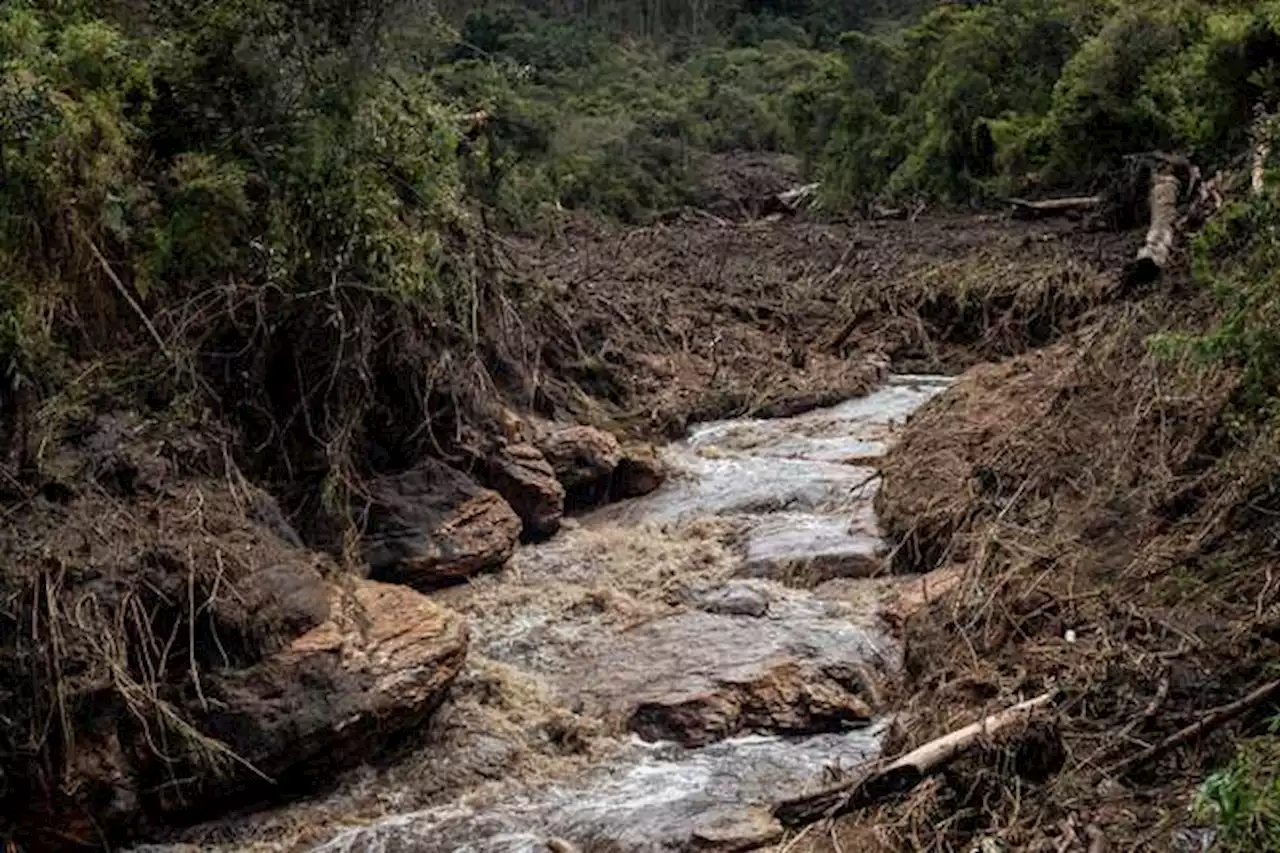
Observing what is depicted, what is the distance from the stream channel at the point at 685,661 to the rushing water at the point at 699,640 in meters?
0.01

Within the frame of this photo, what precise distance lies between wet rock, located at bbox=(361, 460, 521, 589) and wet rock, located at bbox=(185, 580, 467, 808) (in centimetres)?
129

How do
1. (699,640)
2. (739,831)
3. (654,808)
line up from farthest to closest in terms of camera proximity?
(699,640) → (654,808) → (739,831)

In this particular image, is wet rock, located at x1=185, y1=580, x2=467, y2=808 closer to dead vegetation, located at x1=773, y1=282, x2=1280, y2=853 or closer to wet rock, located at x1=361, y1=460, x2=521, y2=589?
wet rock, located at x1=361, y1=460, x2=521, y2=589

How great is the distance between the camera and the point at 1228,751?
15.0ft

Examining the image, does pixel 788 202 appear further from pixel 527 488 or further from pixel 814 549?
pixel 814 549

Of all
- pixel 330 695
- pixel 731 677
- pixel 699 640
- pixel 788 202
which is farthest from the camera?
pixel 788 202

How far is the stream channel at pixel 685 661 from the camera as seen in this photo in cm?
578

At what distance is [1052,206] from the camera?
1628 centimetres

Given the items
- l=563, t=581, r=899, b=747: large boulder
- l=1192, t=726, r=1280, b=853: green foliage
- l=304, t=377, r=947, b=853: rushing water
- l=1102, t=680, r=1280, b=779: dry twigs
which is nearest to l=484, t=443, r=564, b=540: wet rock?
l=304, t=377, r=947, b=853: rushing water

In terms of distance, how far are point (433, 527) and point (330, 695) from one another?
2.20 meters

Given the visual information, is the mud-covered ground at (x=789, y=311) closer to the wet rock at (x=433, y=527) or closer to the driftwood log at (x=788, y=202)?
the wet rock at (x=433, y=527)

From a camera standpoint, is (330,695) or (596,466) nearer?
(330,695)

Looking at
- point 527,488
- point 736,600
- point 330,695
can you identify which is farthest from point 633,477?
point 330,695

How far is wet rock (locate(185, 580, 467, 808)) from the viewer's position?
599 centimetres
